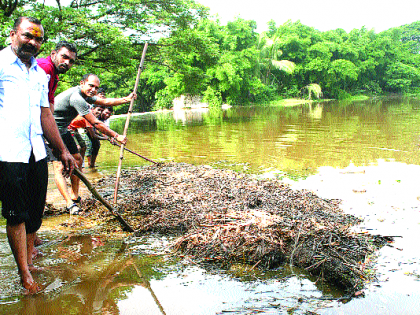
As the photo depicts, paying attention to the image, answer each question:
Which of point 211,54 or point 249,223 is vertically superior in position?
point 211,54

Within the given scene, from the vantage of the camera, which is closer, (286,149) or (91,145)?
(91,145)

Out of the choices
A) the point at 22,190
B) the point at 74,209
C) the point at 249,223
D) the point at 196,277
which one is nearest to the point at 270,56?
the point at 74,209

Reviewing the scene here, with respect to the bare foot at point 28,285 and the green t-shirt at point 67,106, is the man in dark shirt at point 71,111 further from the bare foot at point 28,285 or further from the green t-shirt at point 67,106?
the bare foot at point 28,285

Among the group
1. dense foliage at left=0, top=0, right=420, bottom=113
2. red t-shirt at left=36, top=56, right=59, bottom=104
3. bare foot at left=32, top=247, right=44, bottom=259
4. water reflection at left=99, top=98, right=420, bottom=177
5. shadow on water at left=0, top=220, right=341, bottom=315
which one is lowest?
shadow on water at left=0, top=220, right=341, bottom=315

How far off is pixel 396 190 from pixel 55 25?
39.2 ft

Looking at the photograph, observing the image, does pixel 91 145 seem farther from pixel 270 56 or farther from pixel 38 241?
pixel 270 56

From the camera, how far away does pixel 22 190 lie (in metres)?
2.58

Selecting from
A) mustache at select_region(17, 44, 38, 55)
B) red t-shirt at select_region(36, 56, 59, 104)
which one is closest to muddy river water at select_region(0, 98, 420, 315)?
red t-shirt at select_region(36, 56, 59, 104)

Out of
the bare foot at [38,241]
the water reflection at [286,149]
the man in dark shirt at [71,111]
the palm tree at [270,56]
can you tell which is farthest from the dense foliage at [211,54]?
the bare foot at [38,241]

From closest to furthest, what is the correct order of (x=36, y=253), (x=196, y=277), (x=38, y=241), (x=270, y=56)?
(x=196, y=277), (x=36, y=253), (x=38, y=241), (x=270, y=56)

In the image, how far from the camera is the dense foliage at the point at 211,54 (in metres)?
13.9

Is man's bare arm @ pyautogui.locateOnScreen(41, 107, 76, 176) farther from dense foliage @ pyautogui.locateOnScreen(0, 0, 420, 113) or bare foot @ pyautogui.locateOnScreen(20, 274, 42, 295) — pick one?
dense foliage @ pyautogui.locateOnScreen(0, 0, 420, 113)

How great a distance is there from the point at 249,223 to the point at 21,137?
6.96ft

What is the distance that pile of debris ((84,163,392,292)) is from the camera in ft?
10.1
